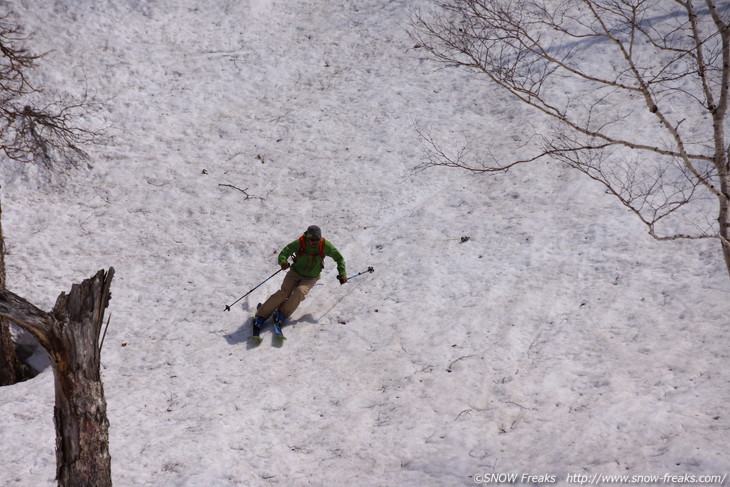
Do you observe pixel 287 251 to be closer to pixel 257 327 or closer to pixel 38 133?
pixel 257 327

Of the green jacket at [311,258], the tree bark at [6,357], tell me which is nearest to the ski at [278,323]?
the green jacket at [311,258]

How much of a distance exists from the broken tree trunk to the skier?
4995 millimetres

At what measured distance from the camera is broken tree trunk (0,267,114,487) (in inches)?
186

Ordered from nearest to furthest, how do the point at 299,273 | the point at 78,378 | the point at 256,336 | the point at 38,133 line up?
the point at 78,378 < the point at 256,336 < the point at 299,273 < the point at 38,133

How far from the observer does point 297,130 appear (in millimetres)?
15133

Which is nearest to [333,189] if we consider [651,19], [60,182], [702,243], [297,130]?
[297,130]

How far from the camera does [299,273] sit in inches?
414

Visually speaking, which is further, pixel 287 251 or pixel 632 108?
pixel 632 108

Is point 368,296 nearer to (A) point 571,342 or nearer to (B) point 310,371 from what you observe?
(B) point 310,371

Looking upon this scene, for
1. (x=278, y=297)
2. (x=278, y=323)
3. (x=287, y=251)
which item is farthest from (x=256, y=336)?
(x=287, y=251)

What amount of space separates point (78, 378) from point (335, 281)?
691 cm

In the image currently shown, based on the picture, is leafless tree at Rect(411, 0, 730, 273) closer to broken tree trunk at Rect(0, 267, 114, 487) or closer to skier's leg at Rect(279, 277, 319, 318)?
skier's leg at Rect(279, 277, 319, 318)

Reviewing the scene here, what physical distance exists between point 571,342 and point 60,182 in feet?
37.3

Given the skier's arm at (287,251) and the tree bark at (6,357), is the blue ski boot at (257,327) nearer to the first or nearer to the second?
the skier's arm at (287,251)
